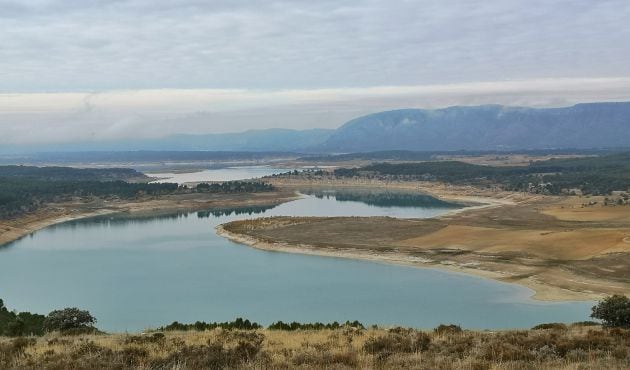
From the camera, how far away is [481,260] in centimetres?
5281

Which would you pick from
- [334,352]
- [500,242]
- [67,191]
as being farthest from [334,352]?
[67,191]

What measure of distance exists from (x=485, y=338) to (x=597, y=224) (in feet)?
211

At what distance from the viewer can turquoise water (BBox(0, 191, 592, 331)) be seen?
117ft

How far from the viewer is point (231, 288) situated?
145ft

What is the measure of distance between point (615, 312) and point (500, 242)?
4129 centimetres

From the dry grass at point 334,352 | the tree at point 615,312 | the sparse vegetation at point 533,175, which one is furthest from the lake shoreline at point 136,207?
the tree at point 615,312

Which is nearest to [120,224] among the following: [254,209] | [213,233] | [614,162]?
[213,233]

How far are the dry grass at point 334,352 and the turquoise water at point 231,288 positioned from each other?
59.3 feet

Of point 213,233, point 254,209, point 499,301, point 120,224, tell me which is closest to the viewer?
point 499,301

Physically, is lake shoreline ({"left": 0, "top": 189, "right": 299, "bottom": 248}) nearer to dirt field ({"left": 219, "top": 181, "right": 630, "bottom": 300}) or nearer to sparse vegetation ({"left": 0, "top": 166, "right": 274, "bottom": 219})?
sparse vegetation ({"left": 0, "top": 166, "right": 274, "bottom": 219})

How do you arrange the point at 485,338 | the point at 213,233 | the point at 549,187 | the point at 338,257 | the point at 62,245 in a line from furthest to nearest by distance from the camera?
the point at 549,187 < the point at 213,233 < the point at 62,245 < the point at 338,257 < the point at 485,338

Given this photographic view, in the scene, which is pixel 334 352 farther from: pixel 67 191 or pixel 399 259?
pixel 67 191

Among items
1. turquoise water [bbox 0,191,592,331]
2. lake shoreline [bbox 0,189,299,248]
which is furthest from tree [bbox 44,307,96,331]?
lake shoreline [bbox 0,189,299,248]

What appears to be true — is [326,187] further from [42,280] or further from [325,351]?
[325,351]
